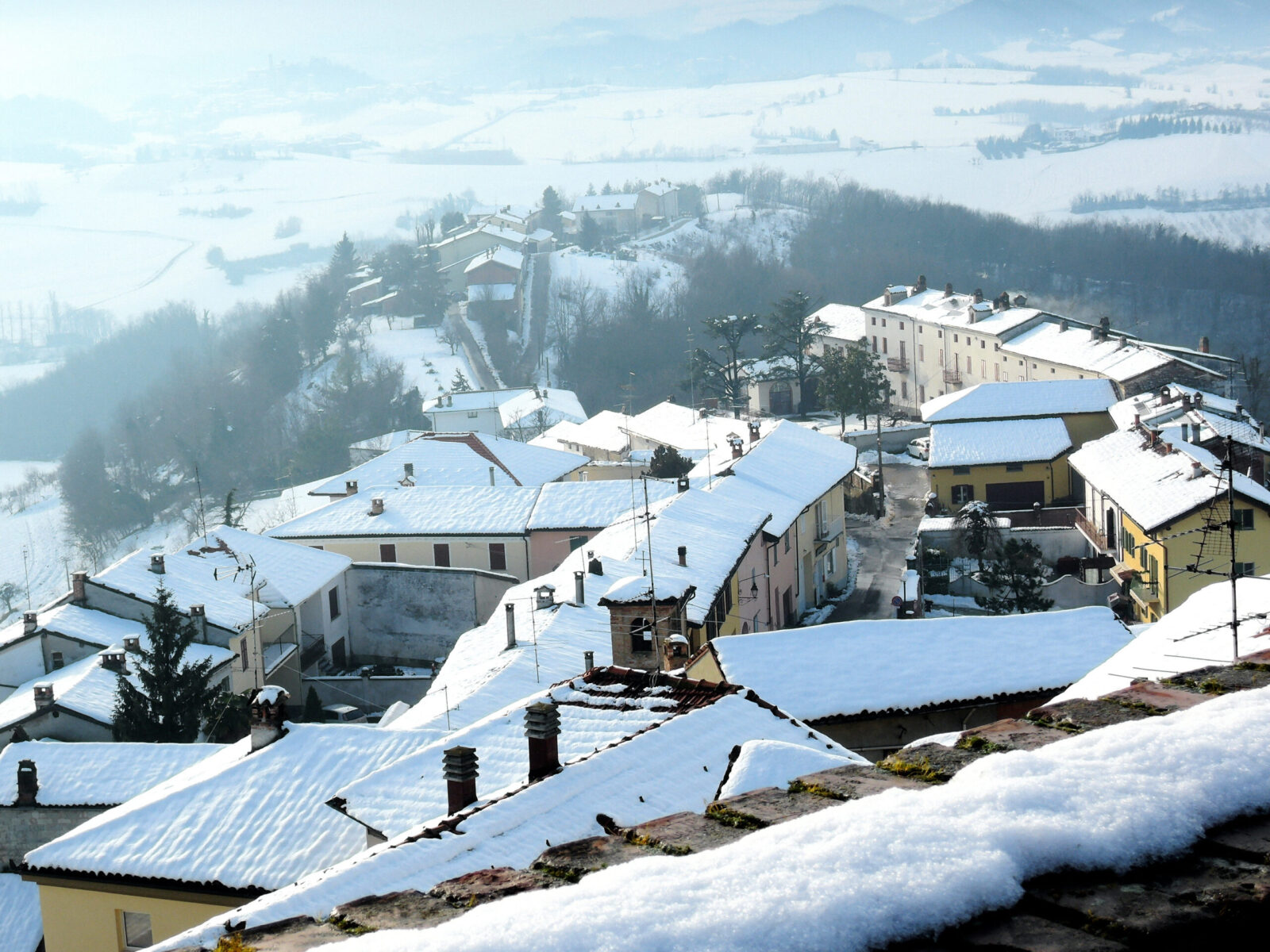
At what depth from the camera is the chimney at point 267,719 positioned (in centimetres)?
1434

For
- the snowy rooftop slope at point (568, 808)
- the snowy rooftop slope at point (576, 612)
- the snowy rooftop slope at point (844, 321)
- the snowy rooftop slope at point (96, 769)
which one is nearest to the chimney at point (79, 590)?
the snowy rooftop slope at point (96, 769)

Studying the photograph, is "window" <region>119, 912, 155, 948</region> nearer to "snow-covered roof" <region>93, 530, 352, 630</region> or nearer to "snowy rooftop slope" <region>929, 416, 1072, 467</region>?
"snow-covered roof" <region>93, 530, 352, 630</region>

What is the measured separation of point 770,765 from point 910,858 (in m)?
5.05

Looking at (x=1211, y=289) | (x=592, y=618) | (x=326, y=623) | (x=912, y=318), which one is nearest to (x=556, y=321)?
(x=912, y=318)

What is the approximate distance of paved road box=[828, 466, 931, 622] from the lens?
1281 inches

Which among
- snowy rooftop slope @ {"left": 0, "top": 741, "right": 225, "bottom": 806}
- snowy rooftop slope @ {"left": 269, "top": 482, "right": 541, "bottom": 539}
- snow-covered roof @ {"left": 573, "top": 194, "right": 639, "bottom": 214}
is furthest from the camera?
snow-covered roof @ {"left": 573, "top": 194, "right": 639, "bottom": 214}

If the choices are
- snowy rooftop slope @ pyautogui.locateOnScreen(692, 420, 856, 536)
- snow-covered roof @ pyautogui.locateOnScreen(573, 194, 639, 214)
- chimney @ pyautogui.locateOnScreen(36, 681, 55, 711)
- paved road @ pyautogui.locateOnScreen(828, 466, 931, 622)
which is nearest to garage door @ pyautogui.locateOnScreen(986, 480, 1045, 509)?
paved road @ pyautogui.locateOnScreen(828, 466, 931, 622)

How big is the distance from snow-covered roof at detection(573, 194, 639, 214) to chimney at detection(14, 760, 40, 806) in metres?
110

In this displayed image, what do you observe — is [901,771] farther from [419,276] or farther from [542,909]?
[419,276]

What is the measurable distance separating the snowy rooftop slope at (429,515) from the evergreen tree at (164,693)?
9781 mm

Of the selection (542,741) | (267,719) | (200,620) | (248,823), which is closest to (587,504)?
→ (200,620)

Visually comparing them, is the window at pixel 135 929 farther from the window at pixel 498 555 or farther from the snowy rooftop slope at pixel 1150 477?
the window at pixel 498 555

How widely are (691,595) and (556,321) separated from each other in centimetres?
7619

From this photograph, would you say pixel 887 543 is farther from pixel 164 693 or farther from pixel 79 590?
pixel 164 693
